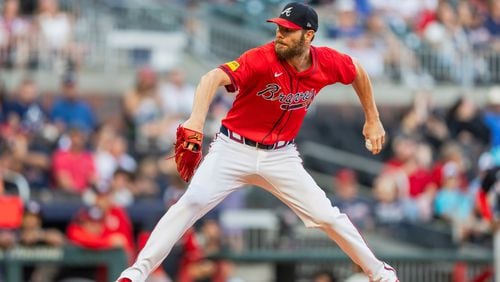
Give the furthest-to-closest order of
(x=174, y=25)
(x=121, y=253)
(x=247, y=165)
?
(x=174, y=25) → (x=121, y=253) → (x=247, y=165)

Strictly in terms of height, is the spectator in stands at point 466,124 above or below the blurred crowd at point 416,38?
below

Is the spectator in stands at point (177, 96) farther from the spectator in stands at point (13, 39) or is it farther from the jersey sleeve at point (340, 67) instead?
the jersey sleeve at point (340, 67)

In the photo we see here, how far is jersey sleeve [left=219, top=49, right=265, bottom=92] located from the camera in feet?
30.9

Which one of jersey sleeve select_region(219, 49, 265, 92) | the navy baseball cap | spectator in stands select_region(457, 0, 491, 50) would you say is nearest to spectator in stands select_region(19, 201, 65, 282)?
jersey sleeve select_region(219, 49, 265, 92)

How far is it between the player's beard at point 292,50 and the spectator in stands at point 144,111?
7.48m

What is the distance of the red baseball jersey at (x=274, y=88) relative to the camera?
9.56 metres

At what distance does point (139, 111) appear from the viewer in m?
17.4

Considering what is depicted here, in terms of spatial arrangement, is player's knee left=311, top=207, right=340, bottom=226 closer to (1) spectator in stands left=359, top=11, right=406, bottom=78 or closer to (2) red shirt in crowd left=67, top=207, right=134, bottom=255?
(2) red shirt in crowd left=67, top=207, right=134, bottom=255

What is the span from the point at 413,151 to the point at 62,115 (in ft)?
13.9

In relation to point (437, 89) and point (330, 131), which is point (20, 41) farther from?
point (437, 89)

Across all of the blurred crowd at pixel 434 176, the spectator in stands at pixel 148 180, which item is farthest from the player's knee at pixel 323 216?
the spectator in stands at pixel 148 180

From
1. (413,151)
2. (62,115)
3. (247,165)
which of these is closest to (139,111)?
(62,115)

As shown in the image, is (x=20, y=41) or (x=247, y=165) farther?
(x=20, y=41)

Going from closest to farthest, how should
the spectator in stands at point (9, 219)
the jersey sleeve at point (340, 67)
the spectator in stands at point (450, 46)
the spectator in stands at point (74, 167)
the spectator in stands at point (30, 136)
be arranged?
the jersey sleeve at point (340, 67), the spectator in stands at point (9, 219), the spectator in stands at point (30, 136), the spectator in stands at point (74, 167), the spectator in stands at point (450, 46)
